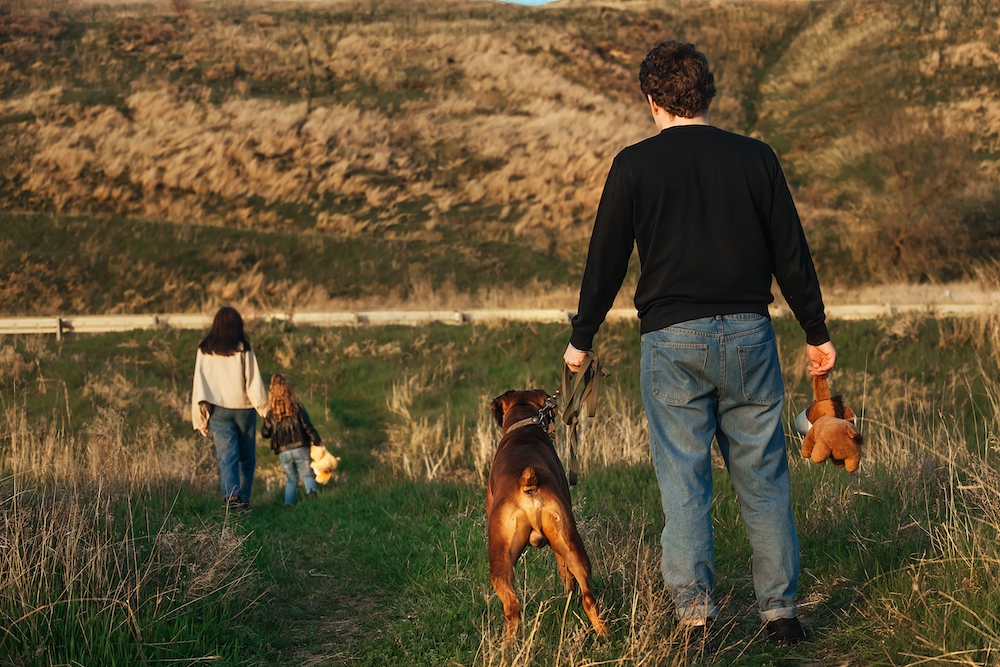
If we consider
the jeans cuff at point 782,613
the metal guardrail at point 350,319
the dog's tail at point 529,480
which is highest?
the dog's tail at point 529,480

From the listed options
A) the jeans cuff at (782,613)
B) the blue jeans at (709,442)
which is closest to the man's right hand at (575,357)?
the blue jeans at (709,442)

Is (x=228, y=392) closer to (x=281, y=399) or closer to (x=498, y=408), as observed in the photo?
(x=281, y=399)

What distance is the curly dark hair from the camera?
162 inches

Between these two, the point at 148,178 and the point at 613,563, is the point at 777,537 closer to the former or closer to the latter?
the point at 613,563

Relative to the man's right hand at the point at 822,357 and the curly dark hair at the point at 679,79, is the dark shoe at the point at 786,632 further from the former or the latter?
the curly dark hair at the point at 679,79

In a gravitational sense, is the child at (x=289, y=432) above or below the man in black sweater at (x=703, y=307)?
below

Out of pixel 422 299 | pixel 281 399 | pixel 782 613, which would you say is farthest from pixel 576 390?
pixel 422 299

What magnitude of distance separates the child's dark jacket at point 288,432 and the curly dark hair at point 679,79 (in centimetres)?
685

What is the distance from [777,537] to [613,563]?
38.5 inches

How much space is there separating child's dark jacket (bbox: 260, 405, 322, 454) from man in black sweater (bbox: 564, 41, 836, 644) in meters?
6.37

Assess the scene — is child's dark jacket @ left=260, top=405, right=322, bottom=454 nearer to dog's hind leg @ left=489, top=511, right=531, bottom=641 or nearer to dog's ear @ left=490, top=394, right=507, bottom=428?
dog's ear @ left=490, top=394, right=507, bottom=428

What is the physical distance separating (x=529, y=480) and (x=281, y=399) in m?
6.67

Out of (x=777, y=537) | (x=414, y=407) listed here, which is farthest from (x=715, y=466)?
(x=414, y=407)

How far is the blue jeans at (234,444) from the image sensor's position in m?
9.30
